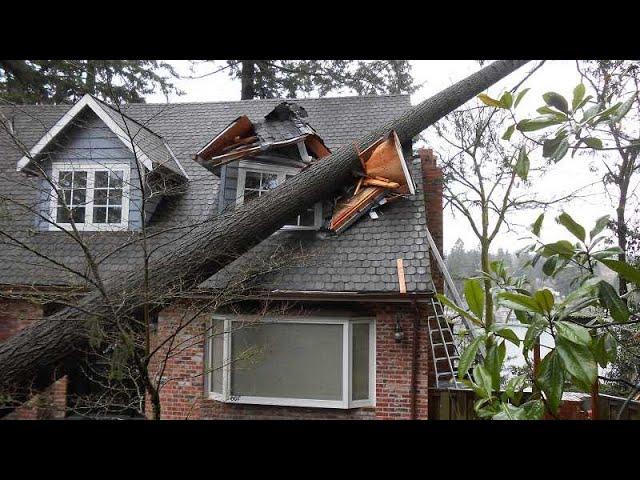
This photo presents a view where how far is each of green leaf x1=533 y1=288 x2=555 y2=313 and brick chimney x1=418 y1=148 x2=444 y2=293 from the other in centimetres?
413

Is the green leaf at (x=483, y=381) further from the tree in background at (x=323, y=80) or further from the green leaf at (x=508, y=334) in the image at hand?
the tree in background at (x=323, y=80)

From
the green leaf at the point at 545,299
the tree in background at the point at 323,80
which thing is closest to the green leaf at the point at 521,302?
the green leaf at the point at 545,299

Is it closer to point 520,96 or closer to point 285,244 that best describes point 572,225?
point 520,96

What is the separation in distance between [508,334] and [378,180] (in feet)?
11.5

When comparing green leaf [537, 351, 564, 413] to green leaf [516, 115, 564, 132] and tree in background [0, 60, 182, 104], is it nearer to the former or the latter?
green leaf [516, 115, 564, 132]

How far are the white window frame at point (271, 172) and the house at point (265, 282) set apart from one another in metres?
0.01

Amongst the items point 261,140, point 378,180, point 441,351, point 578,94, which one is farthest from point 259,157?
point 578,94

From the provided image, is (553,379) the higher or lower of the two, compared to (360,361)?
higher

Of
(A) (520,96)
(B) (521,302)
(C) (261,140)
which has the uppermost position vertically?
(C) (261,140)

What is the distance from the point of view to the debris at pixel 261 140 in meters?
4.86

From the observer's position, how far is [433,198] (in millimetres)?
5746

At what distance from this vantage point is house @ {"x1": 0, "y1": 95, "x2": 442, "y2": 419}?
167 inches
